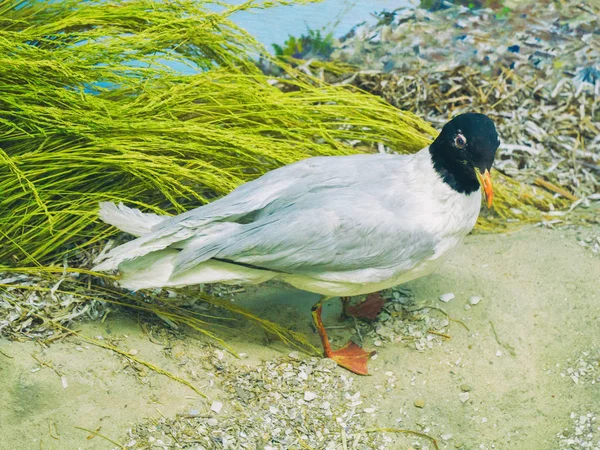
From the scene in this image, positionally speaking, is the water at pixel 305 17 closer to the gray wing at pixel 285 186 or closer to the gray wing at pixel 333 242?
the gray wing at pixel 285 186

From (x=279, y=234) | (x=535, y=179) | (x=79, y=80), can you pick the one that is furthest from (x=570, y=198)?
(x=79, y=80)

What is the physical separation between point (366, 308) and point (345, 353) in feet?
0.82

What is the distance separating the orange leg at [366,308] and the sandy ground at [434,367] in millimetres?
71

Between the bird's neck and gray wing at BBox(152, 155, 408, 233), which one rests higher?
the bird's neck

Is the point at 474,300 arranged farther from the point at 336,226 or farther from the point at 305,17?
the point at 305,17

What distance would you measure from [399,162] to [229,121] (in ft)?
2.94

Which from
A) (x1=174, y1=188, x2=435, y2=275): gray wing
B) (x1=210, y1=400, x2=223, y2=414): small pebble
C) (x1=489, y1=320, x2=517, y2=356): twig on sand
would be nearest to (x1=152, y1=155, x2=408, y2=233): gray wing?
(x1=174, y1=188, x2=435, y2=275): gray wing

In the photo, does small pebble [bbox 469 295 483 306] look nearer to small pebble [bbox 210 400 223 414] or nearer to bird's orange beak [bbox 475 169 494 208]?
bird's orange beak [bbox 475 169 494 208]

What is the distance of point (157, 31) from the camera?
311 centimetres

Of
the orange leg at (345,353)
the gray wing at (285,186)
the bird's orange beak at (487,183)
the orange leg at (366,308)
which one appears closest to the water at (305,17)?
the gray wing at (285,186)

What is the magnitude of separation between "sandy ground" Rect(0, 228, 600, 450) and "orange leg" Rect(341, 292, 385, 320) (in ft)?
0.23

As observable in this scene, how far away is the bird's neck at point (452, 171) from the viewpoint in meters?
2.39

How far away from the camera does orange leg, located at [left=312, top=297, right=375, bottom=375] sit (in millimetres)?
2668

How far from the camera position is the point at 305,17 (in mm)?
3918
